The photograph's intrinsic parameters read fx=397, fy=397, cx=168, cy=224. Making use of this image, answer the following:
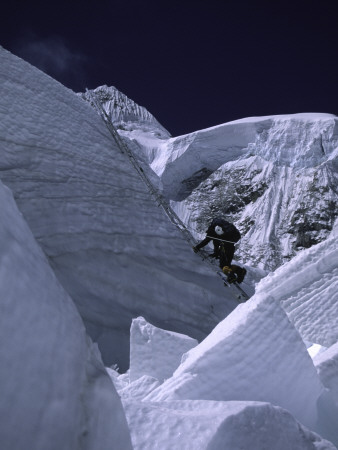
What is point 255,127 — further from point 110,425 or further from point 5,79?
point 110,425

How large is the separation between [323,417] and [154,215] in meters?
2.72

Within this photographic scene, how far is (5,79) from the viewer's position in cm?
418

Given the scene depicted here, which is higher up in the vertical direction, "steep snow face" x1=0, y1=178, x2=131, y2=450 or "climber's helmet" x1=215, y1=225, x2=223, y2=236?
"steep snow face" x1=0, y1=178, x2=131, y2=450

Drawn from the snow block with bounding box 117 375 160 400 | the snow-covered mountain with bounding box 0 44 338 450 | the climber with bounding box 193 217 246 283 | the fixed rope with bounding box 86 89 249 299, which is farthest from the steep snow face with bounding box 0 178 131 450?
the fixed rope with bounding box 86 89 249 299

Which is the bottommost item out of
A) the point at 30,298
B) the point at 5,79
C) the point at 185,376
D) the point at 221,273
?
the point at 221,273

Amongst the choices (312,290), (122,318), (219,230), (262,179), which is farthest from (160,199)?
(262,179)

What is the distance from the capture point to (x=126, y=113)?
16.7 metres

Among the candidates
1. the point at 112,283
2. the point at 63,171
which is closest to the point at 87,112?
the point at 63,171

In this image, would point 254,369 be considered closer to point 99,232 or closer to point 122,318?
point 122,318

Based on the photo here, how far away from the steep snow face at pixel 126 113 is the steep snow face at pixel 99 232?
994cm

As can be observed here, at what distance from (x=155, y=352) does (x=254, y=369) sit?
2.74 ft

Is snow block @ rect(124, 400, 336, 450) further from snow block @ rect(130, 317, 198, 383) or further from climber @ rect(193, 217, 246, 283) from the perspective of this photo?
climber @ rect(193, 217, 246, 283)

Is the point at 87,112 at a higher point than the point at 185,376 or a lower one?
higher

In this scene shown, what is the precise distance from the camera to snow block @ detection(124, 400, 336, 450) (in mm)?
922
